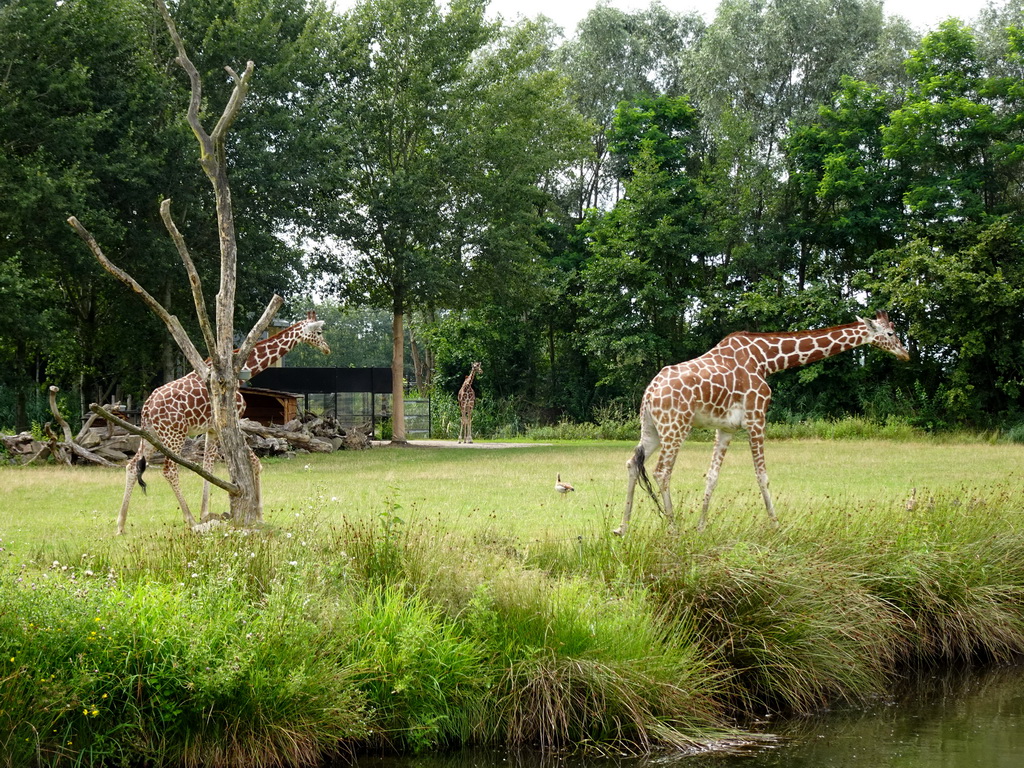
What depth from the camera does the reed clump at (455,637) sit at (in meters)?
5.93

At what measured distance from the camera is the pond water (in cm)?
648

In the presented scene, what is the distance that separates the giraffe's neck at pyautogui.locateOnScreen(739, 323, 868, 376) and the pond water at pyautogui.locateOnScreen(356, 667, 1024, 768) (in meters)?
4.96

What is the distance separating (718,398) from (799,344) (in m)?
1.74

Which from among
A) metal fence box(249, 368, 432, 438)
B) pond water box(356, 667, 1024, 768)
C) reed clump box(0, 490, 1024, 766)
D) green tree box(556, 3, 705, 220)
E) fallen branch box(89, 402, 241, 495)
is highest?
green tree box(556, 3, 705, 220)

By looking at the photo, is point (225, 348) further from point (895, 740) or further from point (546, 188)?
point (546, 188)

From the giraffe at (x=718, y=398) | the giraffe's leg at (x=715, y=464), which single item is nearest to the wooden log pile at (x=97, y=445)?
the giraffe at (x=718, y=398)

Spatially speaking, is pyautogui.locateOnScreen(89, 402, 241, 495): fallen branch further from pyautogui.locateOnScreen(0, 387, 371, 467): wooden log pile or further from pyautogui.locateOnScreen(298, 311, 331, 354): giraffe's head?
pyautogui.locateOnScreen(0, 387, 371, 467): wooden log pile

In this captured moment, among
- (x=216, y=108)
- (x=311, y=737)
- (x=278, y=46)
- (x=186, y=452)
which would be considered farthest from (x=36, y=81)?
(x=311, y=737)

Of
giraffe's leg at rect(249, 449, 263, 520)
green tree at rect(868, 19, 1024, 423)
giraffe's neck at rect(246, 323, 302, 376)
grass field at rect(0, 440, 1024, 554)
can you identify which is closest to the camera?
giraffe's leg at rect(249, 449, 263, 520)

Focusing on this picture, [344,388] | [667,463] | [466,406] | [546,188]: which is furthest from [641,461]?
[546,188]

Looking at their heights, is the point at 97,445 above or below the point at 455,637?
above

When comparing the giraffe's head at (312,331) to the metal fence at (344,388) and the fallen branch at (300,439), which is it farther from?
the metal fence at (344,388)

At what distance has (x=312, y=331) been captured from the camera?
617 inches

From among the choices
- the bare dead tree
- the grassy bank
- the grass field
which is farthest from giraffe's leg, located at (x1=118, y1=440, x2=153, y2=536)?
the bare dead tree
